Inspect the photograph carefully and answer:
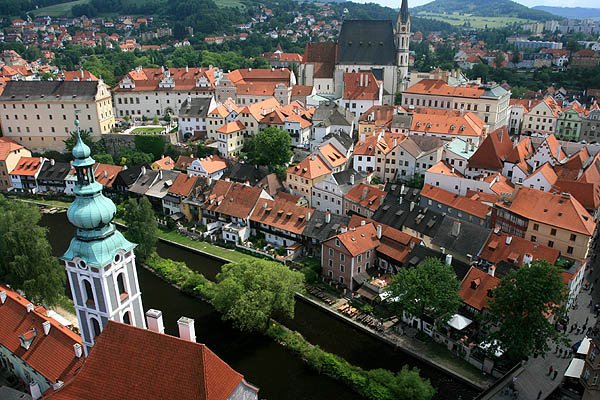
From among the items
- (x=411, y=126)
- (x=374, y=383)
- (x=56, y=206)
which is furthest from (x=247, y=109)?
(x=374, y=383)

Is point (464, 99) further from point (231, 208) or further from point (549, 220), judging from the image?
point (231, 208)

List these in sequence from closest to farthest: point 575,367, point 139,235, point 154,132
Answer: point 575,367
point 139,235
point 154,132

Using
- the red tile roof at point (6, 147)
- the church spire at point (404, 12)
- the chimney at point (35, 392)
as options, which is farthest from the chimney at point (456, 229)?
the church spire at point (404, 12)

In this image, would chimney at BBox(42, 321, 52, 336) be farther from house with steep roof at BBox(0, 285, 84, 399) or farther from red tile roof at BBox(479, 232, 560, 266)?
red tile roof at BBox(479, 232, 560, 266)

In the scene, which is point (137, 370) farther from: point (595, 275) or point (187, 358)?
point (595, 275)

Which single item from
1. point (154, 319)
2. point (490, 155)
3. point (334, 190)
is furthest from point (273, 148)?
point (154, 319)

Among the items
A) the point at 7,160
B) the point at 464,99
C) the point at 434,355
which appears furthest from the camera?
the point at 464,99
